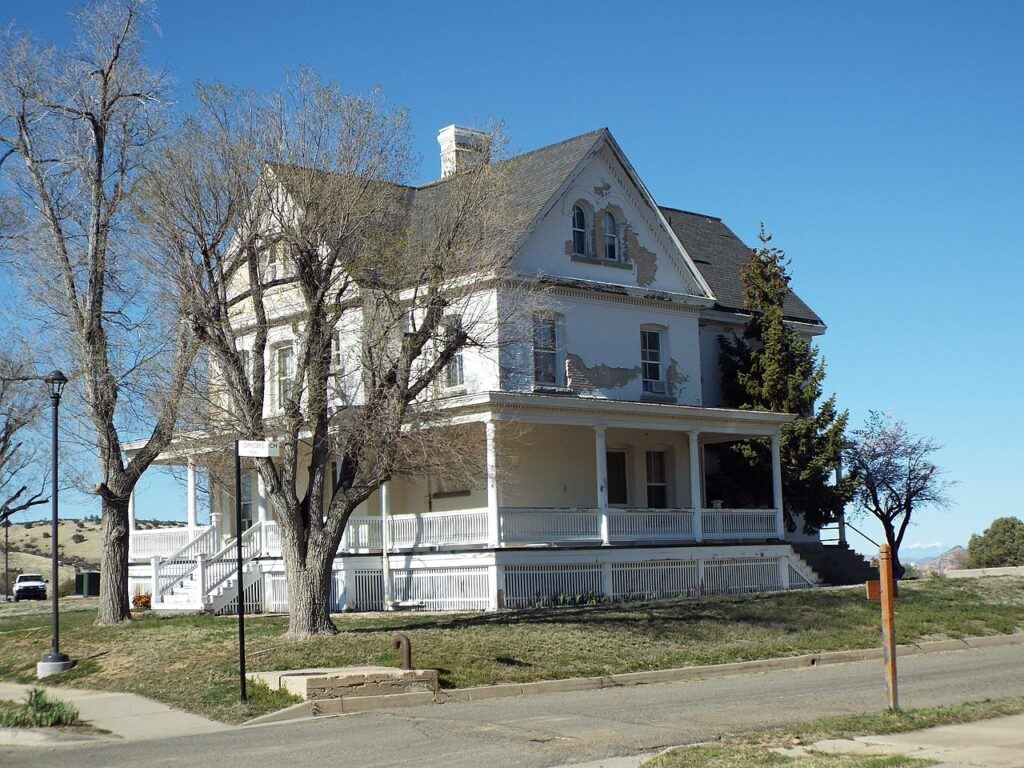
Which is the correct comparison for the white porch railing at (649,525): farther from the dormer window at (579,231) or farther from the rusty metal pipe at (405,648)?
the rusty metal pipe at (405,648)

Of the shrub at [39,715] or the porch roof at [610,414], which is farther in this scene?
the porch roof at [610,414]

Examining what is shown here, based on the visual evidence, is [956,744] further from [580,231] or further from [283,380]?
[580,231]

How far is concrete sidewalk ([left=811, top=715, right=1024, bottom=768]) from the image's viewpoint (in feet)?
34.6

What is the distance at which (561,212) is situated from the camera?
30.0m

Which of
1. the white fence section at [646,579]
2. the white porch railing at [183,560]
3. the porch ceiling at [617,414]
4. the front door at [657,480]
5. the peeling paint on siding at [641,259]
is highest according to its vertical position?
the peeling paint on siding at [641,259]

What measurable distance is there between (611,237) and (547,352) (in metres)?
4.03

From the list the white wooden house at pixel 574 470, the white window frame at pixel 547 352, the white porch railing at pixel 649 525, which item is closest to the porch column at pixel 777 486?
the white wooden house at pixel 574 470

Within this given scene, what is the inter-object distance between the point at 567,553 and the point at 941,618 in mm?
7673

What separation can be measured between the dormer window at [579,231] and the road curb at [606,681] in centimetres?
1253

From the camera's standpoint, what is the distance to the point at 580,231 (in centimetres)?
3061

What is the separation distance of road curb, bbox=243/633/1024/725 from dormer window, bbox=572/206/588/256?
41.1ft

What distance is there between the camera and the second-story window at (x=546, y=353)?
2886 centimetres

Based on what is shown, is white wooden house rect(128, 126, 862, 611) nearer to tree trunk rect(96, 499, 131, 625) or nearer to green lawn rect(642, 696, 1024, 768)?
tree trunk rect(96, 499, 131, 625)

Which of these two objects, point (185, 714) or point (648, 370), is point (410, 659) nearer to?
point (185, 714)
